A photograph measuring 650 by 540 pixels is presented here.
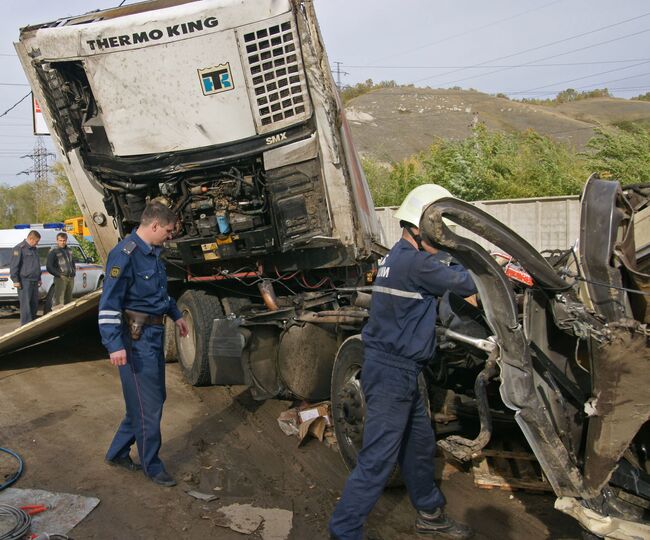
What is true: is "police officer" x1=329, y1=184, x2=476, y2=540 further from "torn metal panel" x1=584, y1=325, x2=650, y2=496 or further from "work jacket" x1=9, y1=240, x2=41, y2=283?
"work jacket" x1=9, y1=240, x2=41, y2=283

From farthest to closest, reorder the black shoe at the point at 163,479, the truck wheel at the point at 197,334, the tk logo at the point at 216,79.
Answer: the truck wheel at the point at 197,334, the tk logo at the point at 216,79, the black shoe at the point at 163,479

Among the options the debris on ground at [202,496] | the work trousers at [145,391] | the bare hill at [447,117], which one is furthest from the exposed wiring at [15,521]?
the bare hill at [447,117]

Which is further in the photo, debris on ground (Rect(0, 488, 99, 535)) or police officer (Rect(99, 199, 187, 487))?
police officer (Rect(99, 199, 187, 487))

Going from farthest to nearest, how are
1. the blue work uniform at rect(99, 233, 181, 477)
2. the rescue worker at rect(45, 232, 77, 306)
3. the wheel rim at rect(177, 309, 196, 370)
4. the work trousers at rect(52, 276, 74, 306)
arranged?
the work trousers at rect(52, 276, 74, 306) → the rescue worker at rect(45, 232, 77, 306) → the wheel rim at rect(177, 309, 196, 370) → the blue work uniform at rect(99, 233, 181, 477)

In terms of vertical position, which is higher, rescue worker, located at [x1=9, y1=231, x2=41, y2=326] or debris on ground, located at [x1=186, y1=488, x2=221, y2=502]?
rescue worker, located at [x1=9, y1=231, x2=41, y2=326]

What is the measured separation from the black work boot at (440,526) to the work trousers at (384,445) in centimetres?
7

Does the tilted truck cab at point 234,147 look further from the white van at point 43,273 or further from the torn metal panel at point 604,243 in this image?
the white van at point 43,273

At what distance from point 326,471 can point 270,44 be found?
3418 mm

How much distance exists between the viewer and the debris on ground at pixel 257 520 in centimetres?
375

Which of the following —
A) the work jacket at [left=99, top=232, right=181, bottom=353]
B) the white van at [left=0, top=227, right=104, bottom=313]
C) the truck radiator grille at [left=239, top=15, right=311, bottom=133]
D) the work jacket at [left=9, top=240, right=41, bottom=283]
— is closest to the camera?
the work jacket at [left=99, top=232, right=181, bottom=353]

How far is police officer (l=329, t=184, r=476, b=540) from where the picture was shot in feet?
10.9

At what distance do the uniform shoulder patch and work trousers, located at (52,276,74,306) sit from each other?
8913mm

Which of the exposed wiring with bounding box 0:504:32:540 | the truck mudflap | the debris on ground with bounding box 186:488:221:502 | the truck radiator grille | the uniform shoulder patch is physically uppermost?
the truck radiator grille

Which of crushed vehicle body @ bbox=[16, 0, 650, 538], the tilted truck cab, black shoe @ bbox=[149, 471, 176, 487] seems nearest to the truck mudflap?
crushed vehicle body @ bbox=[16, 0, 650, 538]
